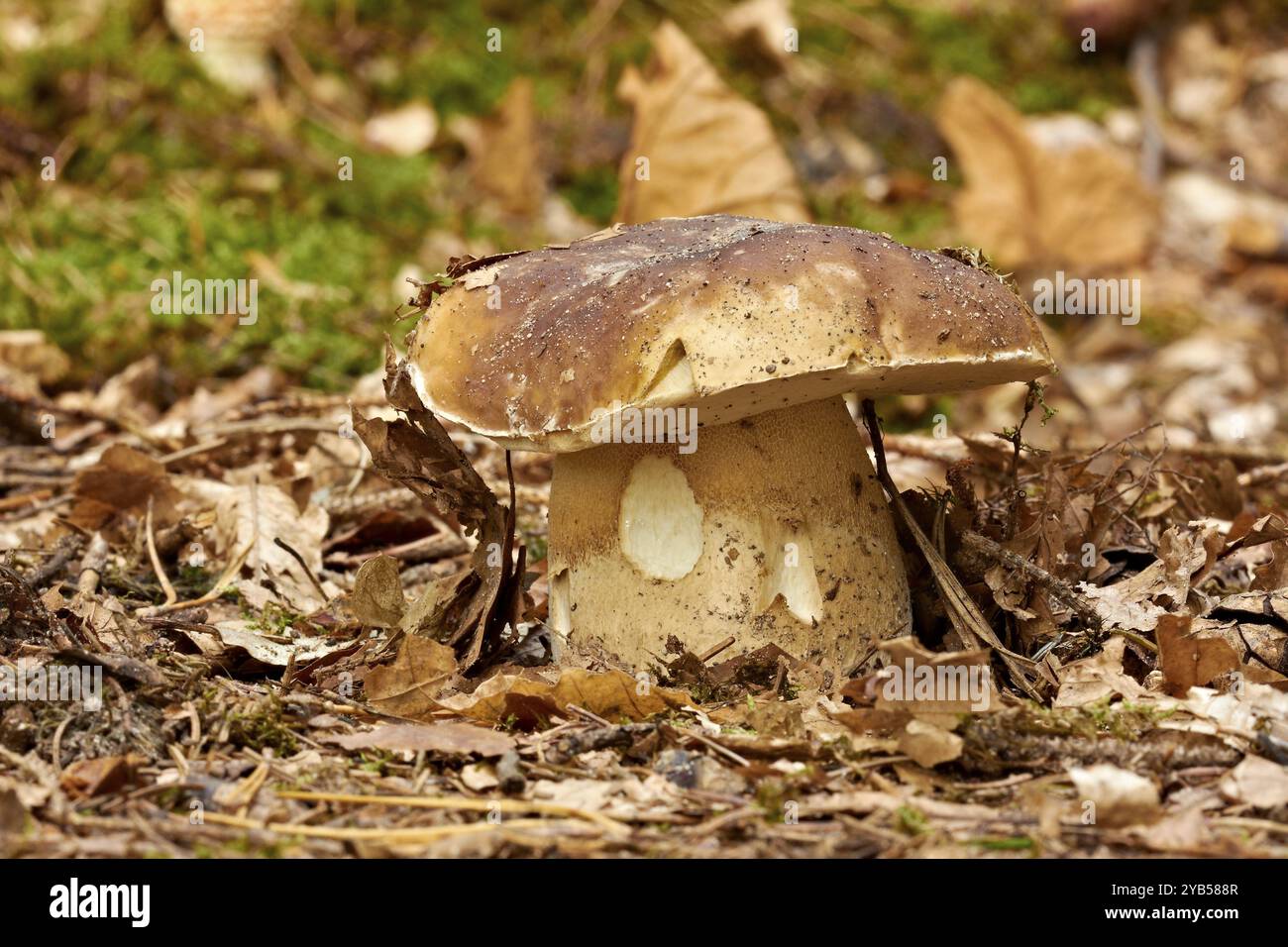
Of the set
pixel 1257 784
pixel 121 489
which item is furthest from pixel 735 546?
pixel 121 489

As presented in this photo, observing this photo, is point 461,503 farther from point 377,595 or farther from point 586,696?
point 586,696

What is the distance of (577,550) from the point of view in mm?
2650

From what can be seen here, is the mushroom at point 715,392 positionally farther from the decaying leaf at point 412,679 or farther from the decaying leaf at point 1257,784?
A: the decaying leaf at point 1257,784

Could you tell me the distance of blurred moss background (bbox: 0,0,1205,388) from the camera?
4.80 metres

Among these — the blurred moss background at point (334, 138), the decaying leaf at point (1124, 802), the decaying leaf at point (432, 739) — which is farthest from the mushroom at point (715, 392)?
the blurred moss background at point (334, 138)

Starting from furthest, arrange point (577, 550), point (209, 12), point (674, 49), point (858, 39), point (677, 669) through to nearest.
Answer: point (858, 39), point (209, 12), point (674, 49), point (577, 550), point (677, 669)

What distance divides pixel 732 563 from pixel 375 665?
2.38ft

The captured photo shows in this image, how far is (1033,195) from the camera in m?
6.61

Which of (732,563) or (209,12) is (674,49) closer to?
(209,12)

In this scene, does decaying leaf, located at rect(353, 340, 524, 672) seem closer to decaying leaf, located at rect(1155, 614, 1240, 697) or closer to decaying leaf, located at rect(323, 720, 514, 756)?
decaying leaf, located at rect(323, 720, 514, 756)

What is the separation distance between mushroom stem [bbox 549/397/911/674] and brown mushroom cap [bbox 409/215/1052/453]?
117mm

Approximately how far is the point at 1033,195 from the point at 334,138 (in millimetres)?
3491
